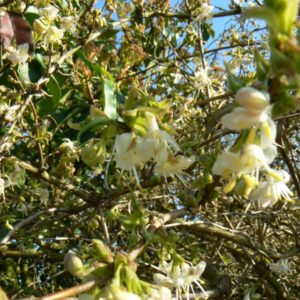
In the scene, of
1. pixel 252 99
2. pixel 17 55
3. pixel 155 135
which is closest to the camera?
pixel 252 99

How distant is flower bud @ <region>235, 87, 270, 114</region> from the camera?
0.74 meters

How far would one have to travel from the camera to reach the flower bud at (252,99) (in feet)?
2.41

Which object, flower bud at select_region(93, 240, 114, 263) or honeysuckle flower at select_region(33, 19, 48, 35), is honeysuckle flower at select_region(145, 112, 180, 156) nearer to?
flower bud at select_region(93, 240, 114, 263)

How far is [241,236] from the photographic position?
223 cm

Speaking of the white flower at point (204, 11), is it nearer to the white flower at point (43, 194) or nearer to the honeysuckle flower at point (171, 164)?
the white flower at point (43, 194)

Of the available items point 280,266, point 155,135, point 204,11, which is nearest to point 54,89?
point 204,11

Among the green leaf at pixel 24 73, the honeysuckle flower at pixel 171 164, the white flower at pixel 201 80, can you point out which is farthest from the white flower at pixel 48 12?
the honeysuckle flower at pixel 171 164

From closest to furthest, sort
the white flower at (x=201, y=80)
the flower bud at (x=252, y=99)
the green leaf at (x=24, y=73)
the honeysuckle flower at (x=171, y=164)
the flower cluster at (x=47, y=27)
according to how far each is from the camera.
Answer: the flower bud at (x=252, y=99), the honeysuckle flower at (x=171, y=164), the flower cluster at (x=47, y=27), the green leaf at (x=24, y=73), the white flower at (x=201, y=80)

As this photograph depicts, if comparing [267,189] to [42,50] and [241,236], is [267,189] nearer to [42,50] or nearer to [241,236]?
[241,236]

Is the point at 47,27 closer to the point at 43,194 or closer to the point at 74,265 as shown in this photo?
the point at 43,194

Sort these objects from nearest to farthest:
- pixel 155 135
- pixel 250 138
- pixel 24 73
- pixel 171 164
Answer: pixel 250 138 → pixel 155 135 → pixel 171 164 → pixel 24 73

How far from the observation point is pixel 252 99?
0.74 m

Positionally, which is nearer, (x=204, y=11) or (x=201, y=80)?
(x=201, y=80)

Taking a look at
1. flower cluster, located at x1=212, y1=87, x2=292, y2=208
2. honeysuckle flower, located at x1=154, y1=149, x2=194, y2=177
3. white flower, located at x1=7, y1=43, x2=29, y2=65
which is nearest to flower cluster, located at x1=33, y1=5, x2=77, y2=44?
white flower, located at x1=7, y1=43, x2=29, y2=65
